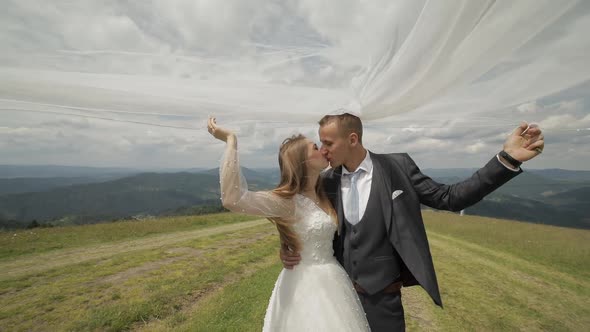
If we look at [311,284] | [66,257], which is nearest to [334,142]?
[311,284]

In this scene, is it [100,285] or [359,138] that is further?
[100,285]

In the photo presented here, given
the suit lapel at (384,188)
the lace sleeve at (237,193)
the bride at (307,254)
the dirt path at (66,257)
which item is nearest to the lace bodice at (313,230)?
the bride at (307,254)

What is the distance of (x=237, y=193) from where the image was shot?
2734 mm

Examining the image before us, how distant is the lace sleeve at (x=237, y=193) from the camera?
2654 millimetres

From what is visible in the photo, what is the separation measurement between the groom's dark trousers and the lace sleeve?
92 cm

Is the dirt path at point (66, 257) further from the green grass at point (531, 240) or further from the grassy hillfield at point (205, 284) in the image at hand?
the green grass at point (531, 240)

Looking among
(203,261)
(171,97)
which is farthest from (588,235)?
(171,97)

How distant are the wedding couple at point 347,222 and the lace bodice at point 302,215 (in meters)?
0.01

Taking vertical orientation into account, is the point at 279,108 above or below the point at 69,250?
above

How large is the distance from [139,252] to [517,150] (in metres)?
12.9

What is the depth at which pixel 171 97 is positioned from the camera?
354cm

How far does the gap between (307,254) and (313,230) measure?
0.33 m

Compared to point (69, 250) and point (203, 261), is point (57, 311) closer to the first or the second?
point (203, 261)

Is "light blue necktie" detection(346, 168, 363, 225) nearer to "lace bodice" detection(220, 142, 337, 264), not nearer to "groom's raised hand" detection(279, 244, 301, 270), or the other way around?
"lace bodice" detection(220, 142, 337, 264)
